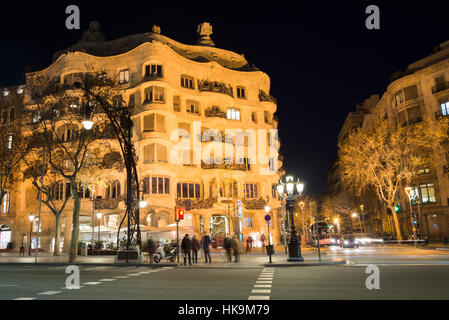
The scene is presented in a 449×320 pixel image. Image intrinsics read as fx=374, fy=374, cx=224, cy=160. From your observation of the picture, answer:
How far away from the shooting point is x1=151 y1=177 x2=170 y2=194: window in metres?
41.6

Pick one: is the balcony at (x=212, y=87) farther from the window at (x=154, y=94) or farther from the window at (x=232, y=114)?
the window at (x=154, y=94)

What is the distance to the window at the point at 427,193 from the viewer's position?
158 feet

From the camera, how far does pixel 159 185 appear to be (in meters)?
42.0

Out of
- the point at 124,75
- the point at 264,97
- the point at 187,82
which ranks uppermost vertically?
the point at 124,75

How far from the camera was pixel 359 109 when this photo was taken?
93375mm

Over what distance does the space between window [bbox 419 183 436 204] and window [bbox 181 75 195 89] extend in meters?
33.0

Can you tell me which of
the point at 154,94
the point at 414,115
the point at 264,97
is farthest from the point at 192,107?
Answer: the point at 414,115

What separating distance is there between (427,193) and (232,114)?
90.4 feet

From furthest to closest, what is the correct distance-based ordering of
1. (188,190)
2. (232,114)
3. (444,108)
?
(232,114) < (444,108) < (188,190)

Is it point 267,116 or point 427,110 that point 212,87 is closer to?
Answer: point 267,116

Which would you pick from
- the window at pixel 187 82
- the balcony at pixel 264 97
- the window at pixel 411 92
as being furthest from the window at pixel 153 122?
the window at pixel 411 92

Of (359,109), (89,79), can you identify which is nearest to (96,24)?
(89,79)

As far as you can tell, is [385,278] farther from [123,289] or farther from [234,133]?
[234,133]
